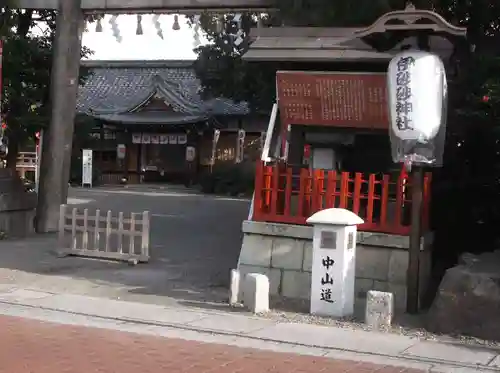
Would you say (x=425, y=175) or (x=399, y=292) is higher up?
(x=425, y=175)

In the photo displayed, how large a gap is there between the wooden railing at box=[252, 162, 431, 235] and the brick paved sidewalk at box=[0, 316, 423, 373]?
3433 millimetres

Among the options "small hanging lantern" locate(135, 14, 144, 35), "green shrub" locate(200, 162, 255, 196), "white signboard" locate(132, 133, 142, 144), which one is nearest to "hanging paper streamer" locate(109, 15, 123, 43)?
"small hanging lantern" locate(135, 14, 144, 35)

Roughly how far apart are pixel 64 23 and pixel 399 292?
1130 centimetres

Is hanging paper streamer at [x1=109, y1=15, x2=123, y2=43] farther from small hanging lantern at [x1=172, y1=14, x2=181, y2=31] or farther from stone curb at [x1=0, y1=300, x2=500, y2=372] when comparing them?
stone curb at [x1=0, y1=300, x2=500, y2=372]

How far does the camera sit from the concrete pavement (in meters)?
7.75

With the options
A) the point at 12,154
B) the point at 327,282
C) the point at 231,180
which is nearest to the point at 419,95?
the point at 327,282

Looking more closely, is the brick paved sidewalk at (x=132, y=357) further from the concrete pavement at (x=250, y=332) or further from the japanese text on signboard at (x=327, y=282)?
the japanese text on signboard at (x=327, y=282)

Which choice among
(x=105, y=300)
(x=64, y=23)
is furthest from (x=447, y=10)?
(x=64, y=23)

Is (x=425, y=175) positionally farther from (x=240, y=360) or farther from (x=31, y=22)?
(x=31, y=22)

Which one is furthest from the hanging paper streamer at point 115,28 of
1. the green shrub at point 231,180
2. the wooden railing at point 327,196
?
the green shrub at point 231,180

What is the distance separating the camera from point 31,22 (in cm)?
1925

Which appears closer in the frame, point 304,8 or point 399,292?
point 399,292

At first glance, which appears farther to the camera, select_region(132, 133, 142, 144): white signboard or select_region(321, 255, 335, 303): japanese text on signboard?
select_region(132, 133, 142, 144): white signboard

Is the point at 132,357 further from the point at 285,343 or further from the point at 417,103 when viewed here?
the point at 417,103
